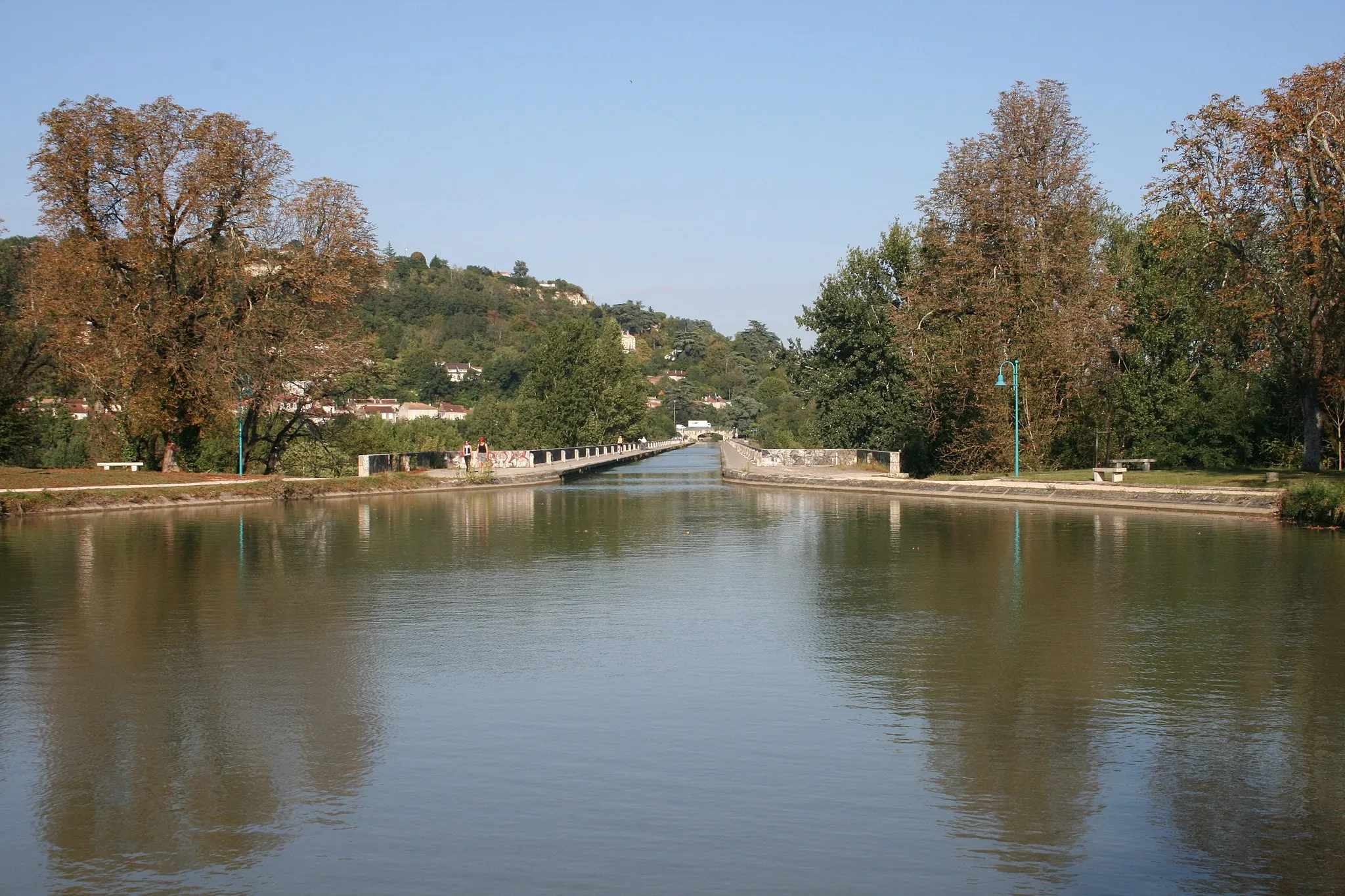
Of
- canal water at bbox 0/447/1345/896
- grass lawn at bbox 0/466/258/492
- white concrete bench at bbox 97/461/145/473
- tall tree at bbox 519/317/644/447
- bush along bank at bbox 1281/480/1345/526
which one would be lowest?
canal water at bbox 0/447/1345/896

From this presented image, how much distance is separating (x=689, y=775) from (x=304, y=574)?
11.9 m

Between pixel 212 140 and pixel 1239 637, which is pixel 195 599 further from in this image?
pixel 212 140

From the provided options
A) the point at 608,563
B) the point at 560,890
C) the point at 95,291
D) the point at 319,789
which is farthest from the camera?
the point at 95,291

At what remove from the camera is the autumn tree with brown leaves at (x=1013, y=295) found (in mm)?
44281

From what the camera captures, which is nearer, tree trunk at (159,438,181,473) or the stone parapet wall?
tree trunk at (159,438,181,473)

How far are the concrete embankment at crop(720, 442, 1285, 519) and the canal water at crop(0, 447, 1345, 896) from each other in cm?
1049

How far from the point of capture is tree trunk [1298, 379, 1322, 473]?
116 feet

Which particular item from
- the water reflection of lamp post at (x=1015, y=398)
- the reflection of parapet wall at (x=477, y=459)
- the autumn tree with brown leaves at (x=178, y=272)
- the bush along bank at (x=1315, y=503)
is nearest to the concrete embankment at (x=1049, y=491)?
the bush along bank at (x=1315, y=503)

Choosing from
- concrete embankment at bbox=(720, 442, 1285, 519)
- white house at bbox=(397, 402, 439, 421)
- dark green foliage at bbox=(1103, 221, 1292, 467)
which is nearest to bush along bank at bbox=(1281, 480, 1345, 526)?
concrete embankment at bbox=(720, 442, 1285, 519)

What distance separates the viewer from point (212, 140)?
40781mm

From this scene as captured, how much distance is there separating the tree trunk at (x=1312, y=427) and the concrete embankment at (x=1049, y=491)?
601 centimetres

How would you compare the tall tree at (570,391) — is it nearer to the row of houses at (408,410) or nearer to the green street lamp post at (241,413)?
the row of houses at (408,410)

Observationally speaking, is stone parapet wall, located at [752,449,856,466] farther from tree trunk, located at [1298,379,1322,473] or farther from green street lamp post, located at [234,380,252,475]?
green street lamp post, located at [234,380,252,475]

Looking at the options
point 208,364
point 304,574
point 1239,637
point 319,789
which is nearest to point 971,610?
point 1239,637
